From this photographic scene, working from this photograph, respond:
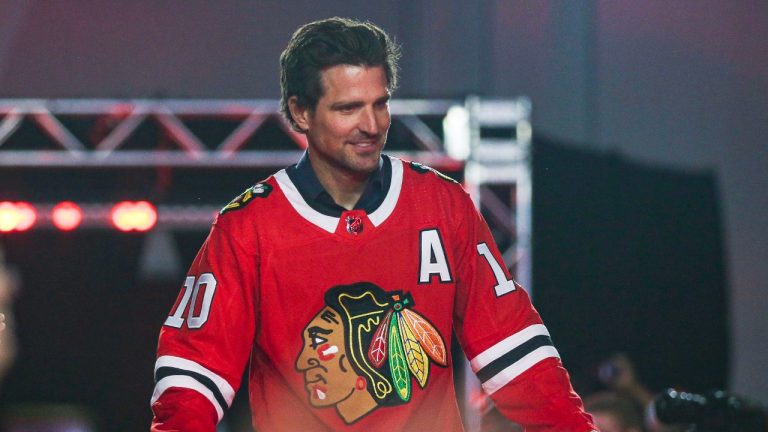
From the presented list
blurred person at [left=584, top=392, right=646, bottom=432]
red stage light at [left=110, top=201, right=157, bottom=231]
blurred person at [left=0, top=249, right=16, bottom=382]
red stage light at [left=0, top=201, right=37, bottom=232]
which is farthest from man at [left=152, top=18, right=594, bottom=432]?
blurred person at [left=0, top=249, right=16, bottom=382]

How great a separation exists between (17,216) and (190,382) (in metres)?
5.24

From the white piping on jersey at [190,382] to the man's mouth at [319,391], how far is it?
188 mm

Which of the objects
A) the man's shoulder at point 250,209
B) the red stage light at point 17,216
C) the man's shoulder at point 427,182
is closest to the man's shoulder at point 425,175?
the man's shoulder at point 427,182

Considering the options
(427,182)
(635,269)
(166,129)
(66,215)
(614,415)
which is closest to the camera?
(427,182)

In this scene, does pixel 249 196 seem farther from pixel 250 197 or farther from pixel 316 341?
pixel 316 341

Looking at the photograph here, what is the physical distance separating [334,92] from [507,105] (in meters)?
4.52

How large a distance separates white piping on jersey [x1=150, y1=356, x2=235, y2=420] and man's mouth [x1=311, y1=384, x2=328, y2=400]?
0.62ft

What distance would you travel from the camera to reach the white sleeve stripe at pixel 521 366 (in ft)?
7.59

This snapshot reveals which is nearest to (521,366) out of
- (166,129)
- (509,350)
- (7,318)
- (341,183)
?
(509,350)

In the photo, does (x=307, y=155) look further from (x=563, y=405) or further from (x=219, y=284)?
(x=563, y=405)

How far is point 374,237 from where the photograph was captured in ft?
7.90

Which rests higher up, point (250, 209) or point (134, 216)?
point (250, 209)

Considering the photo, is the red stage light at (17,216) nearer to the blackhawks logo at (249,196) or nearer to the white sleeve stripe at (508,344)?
the blackhawks logo at (249,196)

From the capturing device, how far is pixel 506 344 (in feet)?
7.70
